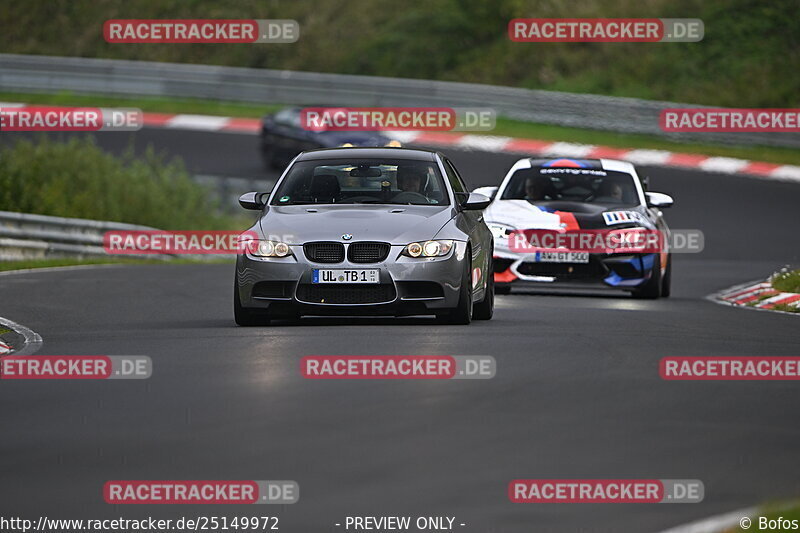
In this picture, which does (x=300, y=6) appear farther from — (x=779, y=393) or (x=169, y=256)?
(x=779, y=393)

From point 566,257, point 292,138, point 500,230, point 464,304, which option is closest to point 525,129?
point 292,138

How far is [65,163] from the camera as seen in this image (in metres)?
28.5

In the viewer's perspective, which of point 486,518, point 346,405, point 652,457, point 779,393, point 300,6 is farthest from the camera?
point 300,6

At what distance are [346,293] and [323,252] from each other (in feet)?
1.16

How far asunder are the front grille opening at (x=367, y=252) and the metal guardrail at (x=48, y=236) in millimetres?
11758

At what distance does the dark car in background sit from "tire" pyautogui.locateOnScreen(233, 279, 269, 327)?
1966 centimetres

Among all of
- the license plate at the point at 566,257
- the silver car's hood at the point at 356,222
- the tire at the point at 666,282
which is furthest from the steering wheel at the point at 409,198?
the tire at the point at 666,282

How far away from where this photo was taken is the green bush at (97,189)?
27188 mm

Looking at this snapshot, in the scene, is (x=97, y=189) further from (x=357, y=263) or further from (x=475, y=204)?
(x=357, y=263)

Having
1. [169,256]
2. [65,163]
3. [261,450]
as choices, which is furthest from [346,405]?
[65,163]

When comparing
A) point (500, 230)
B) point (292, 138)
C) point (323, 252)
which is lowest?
point (323, 252)

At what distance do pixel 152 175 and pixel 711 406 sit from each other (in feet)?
70.9

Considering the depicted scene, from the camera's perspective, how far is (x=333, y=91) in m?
39.0

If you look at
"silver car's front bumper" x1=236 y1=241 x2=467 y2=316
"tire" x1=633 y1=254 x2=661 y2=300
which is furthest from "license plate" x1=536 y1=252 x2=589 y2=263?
"silver car's front bumper" x1=236 y1=241 x2=467 y2=316
